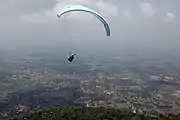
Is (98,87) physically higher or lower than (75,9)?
lower

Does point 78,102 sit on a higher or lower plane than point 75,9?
lower

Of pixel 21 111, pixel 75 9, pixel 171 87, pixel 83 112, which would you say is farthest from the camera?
pixel 171 87

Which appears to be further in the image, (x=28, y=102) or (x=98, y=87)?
(x=98, y=87)

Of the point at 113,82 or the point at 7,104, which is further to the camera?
the point at 113,82

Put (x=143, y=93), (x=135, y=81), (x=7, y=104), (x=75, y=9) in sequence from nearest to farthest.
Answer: (x=75, y=9), (x=7, y=104), (x=143, y=93), (x=135, y=81)

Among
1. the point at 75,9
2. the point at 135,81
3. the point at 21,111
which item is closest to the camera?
the point at 75,9

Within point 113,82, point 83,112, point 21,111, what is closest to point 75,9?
point 83,112

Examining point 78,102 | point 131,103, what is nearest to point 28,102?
point 78,102

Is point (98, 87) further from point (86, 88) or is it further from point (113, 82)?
point (113, 82)

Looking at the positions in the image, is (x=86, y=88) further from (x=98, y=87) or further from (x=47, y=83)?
(x=47, y=83)
